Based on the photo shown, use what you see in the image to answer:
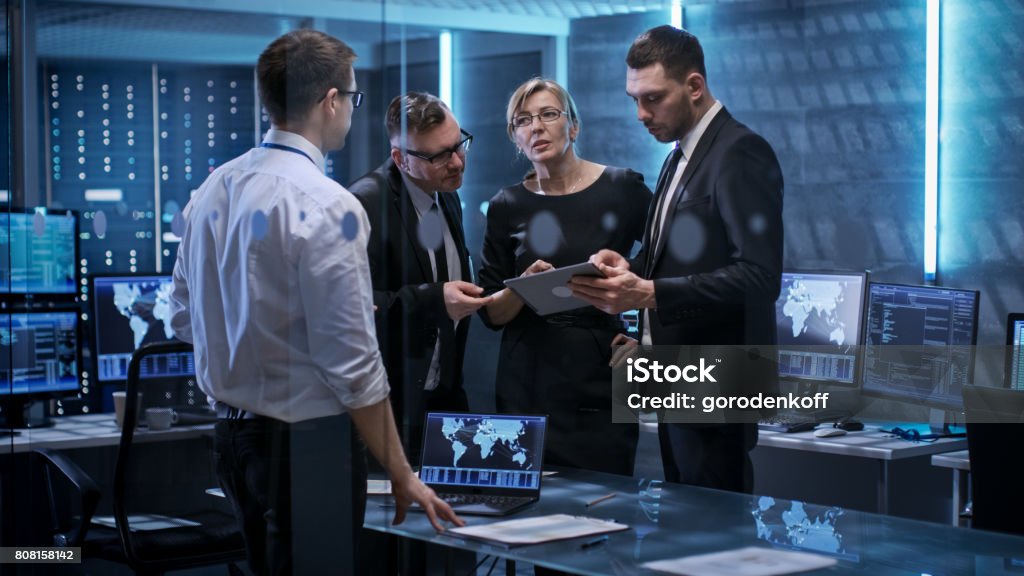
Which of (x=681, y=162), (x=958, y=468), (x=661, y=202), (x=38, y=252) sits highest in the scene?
(x=681, y=162)

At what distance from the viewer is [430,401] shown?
9.46 feet

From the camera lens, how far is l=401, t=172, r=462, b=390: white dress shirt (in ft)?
9.32

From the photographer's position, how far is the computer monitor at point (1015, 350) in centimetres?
299

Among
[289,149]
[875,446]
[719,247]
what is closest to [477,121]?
[719,247]

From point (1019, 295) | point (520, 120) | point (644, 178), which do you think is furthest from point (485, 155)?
point (1019, 295)

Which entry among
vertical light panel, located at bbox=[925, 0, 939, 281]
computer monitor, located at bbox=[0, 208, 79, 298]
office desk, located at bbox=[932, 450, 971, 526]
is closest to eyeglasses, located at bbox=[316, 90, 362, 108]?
computer monitor, located at bbox=[0, 208, 79, 298]

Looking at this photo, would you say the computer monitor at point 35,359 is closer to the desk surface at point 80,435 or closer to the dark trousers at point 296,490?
the desk surface at point 80,435

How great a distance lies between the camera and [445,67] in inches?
122

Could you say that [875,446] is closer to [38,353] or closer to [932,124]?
[932,124]

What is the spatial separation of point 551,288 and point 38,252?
57.7 inches

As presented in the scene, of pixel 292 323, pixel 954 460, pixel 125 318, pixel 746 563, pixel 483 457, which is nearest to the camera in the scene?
pixel 746 563

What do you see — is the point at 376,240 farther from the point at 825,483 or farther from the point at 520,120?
the point at 825,483

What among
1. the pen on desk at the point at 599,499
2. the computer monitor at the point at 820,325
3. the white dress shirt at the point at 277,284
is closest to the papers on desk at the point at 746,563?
the pen on desk at the point at 599,499

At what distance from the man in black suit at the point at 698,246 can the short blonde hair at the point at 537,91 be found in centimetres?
18
